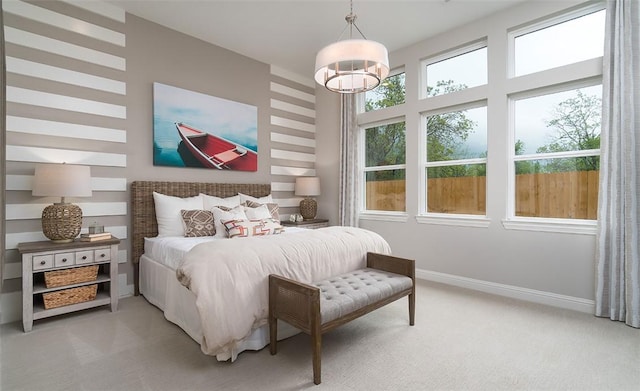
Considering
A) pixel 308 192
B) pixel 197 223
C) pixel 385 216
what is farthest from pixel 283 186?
pixel 197 223

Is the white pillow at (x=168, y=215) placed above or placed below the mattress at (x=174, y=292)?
above

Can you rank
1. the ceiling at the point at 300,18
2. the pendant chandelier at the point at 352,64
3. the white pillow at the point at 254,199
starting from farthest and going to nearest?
the white pillow at the point at 254,199, the ceiling at the point at 300,18, the pendant chandelier at the point at 352,64

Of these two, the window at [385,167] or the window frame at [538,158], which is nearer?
the window frame at [538,158]

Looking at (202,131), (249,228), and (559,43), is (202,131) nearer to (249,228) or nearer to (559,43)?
(249,228)

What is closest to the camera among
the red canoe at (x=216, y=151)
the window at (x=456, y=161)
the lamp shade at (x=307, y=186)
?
the window at (x=456, y=161)

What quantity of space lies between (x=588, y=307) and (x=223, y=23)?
4.82 metres

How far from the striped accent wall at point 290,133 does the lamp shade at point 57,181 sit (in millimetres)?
2536

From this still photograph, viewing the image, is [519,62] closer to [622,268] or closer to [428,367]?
[622,268]

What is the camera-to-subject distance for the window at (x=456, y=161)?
3756 mm

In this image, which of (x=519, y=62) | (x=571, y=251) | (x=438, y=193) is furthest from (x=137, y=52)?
(x=571, y=251)

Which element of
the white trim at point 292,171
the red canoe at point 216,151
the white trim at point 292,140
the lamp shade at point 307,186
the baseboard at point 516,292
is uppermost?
the white trim at point 292,140

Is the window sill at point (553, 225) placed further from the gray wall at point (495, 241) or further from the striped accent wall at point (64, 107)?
the striped accent wall at point (64, 107)

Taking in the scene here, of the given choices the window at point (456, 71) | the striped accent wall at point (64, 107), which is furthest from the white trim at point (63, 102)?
the window at point (456, 71)

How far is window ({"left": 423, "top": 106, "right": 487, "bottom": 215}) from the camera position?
3.76 metres
